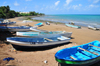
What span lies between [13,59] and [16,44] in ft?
8.00

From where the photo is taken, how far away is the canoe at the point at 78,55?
6.09 meters

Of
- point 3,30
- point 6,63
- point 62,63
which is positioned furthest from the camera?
point 3,30

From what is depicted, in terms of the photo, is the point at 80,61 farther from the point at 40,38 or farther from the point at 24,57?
the point at 40,38

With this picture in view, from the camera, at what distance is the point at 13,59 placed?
8547 millimetres

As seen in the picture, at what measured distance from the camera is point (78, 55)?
8250 mm

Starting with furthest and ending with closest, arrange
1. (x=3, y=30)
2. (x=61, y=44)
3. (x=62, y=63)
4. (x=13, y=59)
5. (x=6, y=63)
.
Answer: (x=3, y=30)
(x=61, y=44)
(x=13, y=59)
(x=6, y=63)
(x=62, y=63)

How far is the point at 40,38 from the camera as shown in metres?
12.8

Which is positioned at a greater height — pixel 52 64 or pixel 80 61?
pixel 80 61

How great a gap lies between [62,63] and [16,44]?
22.0ft

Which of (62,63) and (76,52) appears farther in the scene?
(76,52)

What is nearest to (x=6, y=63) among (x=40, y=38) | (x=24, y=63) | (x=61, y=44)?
(x=24, y=63)

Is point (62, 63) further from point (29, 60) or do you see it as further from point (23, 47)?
point (23, 47)

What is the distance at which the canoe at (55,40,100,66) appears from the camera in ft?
20.0

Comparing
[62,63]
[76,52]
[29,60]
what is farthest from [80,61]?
[29,60]
